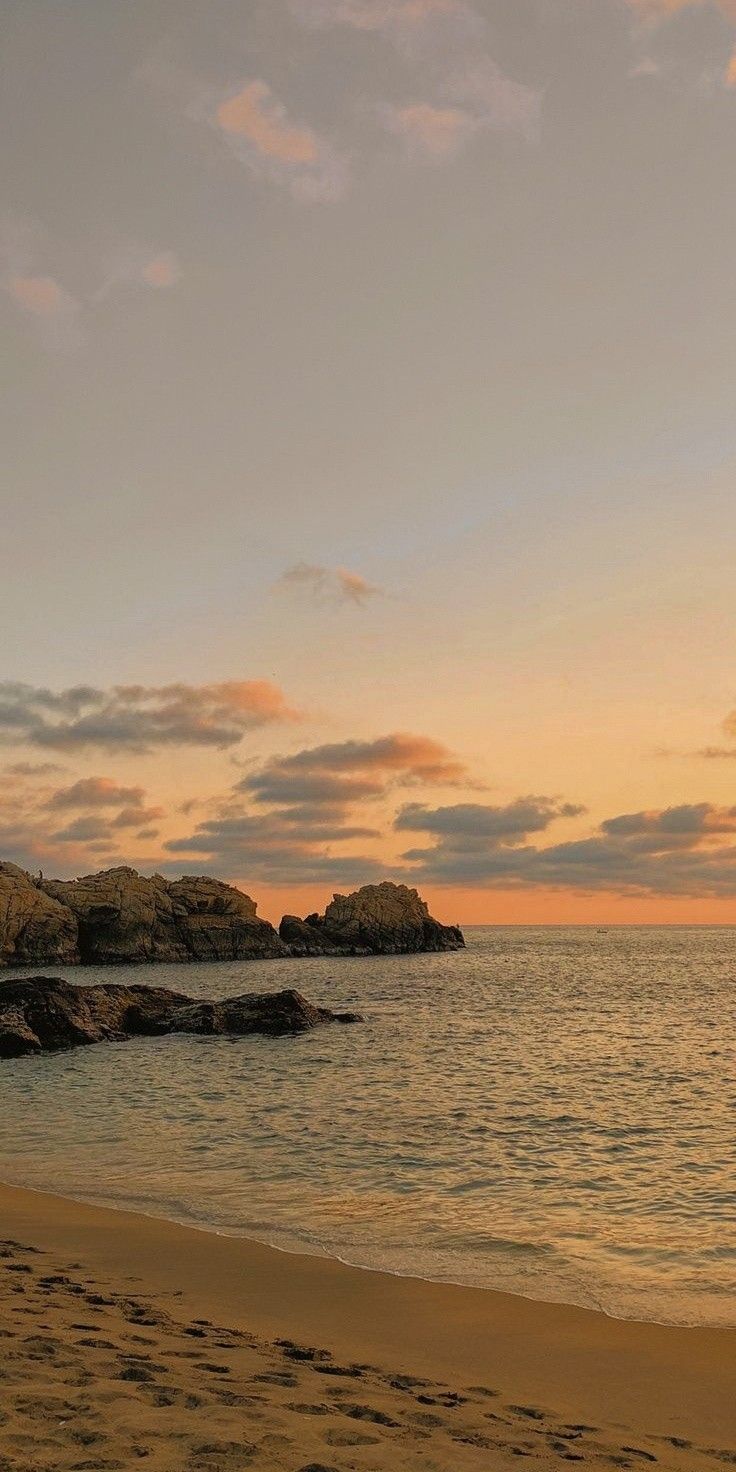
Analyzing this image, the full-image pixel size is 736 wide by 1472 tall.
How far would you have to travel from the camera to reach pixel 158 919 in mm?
117688

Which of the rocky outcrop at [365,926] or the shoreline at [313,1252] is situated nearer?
the shoreline at [313,1252]

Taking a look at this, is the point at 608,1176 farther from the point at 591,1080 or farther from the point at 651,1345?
the point at 591,1080

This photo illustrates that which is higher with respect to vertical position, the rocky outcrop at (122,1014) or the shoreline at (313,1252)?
the shoreline at (313,1252)

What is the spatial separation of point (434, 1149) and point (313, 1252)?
663cm

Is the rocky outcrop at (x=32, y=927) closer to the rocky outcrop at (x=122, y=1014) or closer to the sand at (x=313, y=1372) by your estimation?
the rocky outcrop at (x=122, y=1014)

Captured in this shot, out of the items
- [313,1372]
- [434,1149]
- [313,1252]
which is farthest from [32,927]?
[313,1372]

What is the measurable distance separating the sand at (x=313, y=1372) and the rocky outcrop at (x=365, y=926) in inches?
5117

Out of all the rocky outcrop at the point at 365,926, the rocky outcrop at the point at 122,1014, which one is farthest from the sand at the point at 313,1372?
the rocky outcrop at the point at 365,926

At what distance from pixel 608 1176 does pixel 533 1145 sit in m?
2.74

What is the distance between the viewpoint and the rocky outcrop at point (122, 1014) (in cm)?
3803

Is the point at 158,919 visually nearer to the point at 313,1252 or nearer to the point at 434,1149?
the point at 434,1149

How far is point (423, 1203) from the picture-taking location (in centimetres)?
1509

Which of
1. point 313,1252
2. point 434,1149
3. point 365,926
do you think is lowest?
point 365,926

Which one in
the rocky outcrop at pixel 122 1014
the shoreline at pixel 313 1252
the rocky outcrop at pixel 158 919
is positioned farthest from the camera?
the rocky outcrop at pixel 158 919
